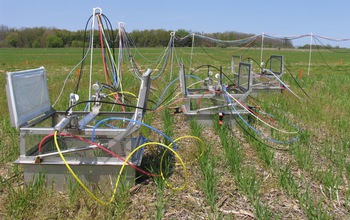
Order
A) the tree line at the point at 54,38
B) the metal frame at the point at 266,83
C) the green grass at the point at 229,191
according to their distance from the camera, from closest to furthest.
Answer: the green grass at the point at 229,191 → the metal frame at the point at 266,83 → the tree line at the point at 54,38

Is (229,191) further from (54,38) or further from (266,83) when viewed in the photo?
(54,38)

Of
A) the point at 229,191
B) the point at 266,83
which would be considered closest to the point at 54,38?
the point at 266,83

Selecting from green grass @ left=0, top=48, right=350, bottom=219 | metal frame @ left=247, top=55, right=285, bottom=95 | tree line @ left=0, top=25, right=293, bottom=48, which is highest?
tree line @ left=0, top=25, right=293, bottom=48

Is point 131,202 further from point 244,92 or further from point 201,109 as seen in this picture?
point 244,92

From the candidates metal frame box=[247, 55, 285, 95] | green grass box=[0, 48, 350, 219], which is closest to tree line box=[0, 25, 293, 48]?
metal frame box=[247, 55, 285, 95]

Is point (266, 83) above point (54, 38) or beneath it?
beneath

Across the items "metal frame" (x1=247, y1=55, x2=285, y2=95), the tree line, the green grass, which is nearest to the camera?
the green grass

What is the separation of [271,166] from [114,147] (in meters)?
1.58

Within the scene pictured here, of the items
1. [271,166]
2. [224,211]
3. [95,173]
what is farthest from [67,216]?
[271,166]

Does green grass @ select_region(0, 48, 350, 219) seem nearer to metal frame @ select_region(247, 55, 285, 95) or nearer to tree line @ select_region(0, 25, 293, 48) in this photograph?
metal frame @ select_region(247, 55, 285, 95)

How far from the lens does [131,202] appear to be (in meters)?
2.91

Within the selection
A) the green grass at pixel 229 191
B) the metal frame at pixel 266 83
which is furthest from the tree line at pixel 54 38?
the green grass at pixel 229 191

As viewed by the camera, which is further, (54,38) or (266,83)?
(54,38)

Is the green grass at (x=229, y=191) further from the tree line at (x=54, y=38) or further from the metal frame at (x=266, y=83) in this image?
the tree line at (x=54, y=38)
